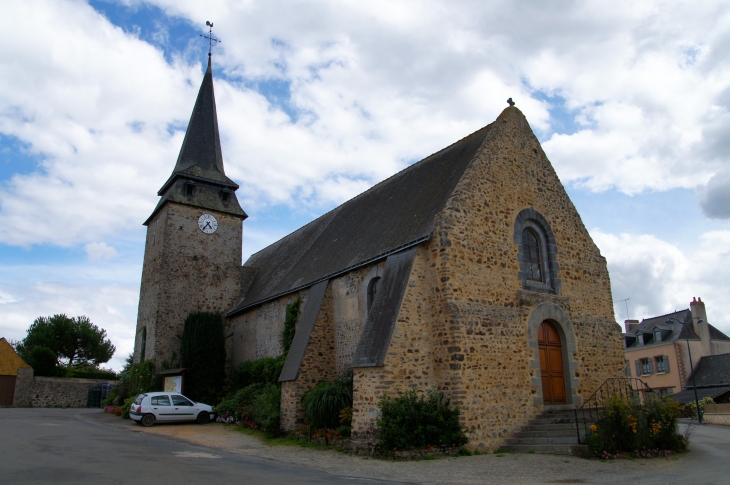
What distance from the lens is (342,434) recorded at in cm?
1313

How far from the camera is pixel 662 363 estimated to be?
120ft

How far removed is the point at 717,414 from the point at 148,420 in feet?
80.6

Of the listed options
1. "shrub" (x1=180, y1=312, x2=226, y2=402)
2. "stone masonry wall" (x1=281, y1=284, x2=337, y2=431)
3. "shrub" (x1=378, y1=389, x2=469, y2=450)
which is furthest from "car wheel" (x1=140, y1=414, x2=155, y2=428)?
"shrub" (x1=378, y1=389, x2=469, y2=450)

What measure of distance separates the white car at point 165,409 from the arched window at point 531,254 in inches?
463

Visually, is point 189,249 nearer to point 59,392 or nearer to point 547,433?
point 59,392

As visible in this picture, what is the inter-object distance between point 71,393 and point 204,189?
1680 centimetres

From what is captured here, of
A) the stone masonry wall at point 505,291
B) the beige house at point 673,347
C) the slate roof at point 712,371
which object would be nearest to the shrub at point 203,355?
the stone masonry wall at point 505,291

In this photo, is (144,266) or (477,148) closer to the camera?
(477,148)

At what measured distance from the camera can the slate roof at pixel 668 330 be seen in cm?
3584

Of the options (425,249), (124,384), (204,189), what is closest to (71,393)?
(124,384)

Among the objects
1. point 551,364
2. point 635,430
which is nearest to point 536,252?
point 551,364

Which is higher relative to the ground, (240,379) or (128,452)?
(240,379)

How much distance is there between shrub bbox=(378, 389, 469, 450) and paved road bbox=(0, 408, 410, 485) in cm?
232

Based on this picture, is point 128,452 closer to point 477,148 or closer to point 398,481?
point 398,481
